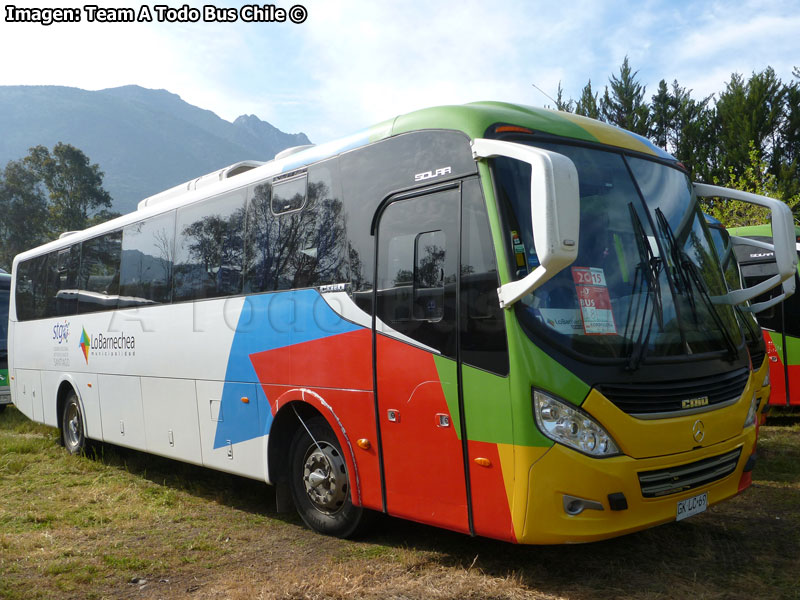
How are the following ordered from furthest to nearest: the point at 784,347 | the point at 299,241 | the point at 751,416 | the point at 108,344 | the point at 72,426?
the point at 784,347 → the point at 72,426 → the point at 108,344 → the point at 299,241 → the point at 751,416

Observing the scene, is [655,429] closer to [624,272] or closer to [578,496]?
[578,496]

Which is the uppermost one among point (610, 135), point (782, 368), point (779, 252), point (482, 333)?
point (610, 135)

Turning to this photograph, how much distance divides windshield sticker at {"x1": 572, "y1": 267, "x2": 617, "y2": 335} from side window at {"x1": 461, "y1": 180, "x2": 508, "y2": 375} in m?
0.50

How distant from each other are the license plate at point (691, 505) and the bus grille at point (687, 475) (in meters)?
0.08

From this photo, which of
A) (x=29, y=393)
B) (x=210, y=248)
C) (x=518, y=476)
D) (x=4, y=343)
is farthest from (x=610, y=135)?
(x=4, y=343)

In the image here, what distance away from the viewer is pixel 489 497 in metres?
4.65

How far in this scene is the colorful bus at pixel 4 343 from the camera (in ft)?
55.8

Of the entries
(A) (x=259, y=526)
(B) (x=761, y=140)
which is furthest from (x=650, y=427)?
(B) (x=761, y=140)

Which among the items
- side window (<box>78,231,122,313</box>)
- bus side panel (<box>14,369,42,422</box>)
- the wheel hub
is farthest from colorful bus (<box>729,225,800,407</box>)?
bus side panel (<box>14,369,42,422</box>)

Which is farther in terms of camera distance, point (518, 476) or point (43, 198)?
point (43, 198)

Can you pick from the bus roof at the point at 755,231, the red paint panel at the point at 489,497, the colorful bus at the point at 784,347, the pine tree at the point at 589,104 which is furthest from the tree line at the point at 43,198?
the red paint panel at the point at 489,497

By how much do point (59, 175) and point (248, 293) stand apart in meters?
54.4

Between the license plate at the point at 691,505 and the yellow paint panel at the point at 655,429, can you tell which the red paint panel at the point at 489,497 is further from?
the license plate at the point at 691,505

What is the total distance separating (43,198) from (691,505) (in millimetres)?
58113
